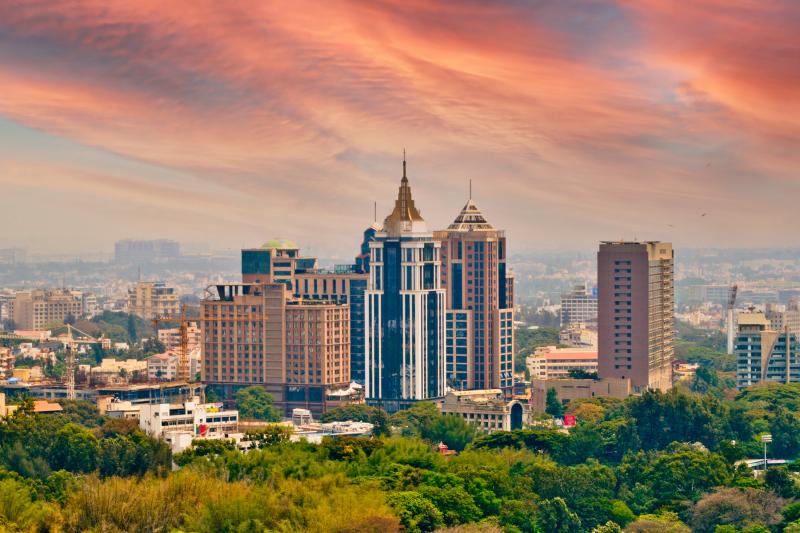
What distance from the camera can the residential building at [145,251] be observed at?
139500 millimetres

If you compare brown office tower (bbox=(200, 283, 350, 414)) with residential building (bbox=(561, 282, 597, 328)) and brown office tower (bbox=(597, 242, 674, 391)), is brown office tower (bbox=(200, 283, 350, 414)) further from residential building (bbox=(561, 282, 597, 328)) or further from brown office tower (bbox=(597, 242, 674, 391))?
residential building (bbox=(561, 282, 597, 328))

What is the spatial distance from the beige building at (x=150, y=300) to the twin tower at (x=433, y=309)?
47947 millimetres

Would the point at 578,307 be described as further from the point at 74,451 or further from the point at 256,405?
the point at 74,451

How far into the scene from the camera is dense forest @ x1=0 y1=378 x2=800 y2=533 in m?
28.6

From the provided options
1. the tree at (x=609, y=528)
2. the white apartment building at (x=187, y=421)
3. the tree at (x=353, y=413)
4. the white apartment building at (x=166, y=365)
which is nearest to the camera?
the tree at (x=609, y=528)

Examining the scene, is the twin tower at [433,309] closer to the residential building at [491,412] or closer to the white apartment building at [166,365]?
the residential building at [491,412]

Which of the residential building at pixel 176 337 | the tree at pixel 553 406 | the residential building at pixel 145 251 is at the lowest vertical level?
the tree at pixel 553 406

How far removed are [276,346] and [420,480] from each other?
28.5m

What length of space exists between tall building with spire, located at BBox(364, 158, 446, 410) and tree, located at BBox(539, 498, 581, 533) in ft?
81.9

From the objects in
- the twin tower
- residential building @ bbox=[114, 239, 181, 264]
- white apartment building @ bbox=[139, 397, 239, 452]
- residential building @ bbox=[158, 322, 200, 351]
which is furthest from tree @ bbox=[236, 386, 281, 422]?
residential building @ bbox=[114, 239, 181, 264]

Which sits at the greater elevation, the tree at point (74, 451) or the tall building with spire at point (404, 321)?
the tall building with spire at point (404, 321)

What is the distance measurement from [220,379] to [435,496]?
30647 mm

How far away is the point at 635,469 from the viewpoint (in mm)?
37375

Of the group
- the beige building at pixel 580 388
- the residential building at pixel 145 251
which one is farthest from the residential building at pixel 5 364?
the residential building at pixel 145 251
